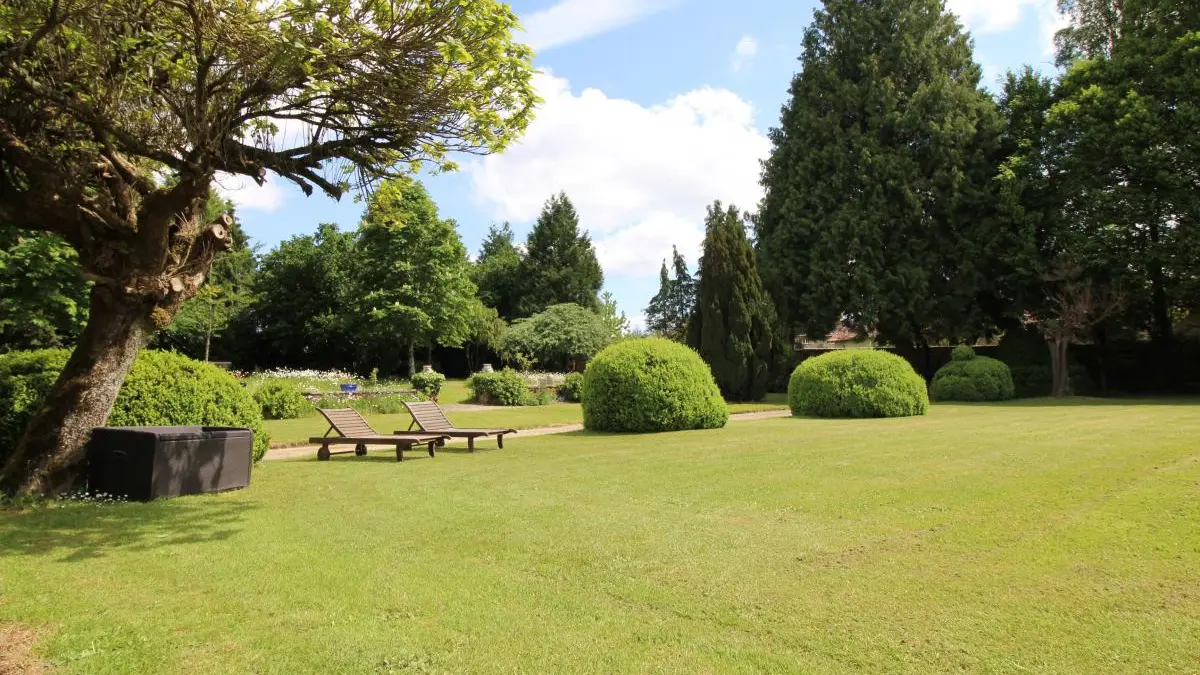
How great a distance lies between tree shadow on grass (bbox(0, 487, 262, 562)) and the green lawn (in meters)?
0.04

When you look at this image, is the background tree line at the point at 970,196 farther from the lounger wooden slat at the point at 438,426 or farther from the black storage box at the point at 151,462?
the black storage box at the point at 151,462

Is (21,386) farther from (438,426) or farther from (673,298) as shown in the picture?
(673,298)

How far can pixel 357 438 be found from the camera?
11180mm

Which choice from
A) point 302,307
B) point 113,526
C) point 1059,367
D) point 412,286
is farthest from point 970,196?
point 302,307

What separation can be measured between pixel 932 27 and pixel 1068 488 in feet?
96.3

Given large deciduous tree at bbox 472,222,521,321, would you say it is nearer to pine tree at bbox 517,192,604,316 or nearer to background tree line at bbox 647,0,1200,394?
pine tree at bbox 517,192,604,316

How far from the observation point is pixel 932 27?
3036cm

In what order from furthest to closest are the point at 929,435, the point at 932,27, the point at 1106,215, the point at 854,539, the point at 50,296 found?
1. the point at 932,27
2. the point at 1106,215
3. the point at 50,296
4. the point at 929,435
5. the point at 854,539

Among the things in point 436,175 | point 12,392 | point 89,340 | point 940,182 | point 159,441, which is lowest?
point 159,441

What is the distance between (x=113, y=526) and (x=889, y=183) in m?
29.0

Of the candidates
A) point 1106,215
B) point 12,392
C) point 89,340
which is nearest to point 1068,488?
point 89,340

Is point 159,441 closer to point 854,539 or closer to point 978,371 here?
point 854,539

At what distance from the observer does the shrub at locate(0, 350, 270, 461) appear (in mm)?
7840

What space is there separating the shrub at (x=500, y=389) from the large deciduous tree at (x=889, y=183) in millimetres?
12561
